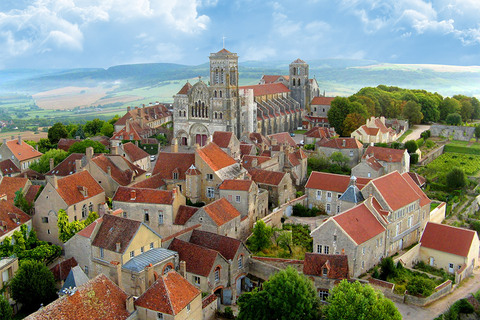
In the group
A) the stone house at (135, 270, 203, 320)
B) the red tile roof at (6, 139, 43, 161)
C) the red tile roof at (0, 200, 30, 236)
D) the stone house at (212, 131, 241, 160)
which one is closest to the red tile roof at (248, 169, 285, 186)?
the stone house at (212, 131, 241, 160)

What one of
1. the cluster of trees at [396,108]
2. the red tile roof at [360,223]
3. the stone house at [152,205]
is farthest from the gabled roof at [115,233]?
the cluster of trees at [396,108]

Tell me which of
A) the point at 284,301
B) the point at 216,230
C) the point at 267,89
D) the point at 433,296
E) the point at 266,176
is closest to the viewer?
the point at 284,301

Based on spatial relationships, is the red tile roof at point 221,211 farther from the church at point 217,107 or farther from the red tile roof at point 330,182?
the church at point 217,107

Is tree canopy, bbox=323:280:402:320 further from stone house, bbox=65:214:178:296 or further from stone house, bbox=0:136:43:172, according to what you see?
stone house, bbox=0:136:43:172

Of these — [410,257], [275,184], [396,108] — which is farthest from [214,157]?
[396,108]

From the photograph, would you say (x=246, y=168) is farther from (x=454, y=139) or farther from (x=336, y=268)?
(x=454, y=139)

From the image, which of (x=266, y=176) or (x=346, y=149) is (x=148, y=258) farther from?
(x=346, y=149)

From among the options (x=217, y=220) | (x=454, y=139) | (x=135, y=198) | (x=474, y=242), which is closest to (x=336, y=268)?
(x=217, y=220)
